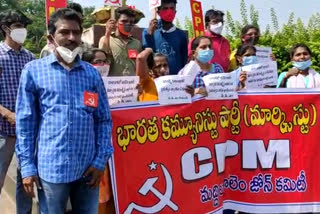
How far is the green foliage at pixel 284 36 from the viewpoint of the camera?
30.9 feet

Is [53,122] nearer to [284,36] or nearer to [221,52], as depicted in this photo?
[221,52]

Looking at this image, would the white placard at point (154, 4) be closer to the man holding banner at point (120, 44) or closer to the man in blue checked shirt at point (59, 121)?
the man holding banner at point (120, 44)

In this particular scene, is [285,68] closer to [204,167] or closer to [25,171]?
[204,167]

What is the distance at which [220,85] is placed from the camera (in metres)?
4.19

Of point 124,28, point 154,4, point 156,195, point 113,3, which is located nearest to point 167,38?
point 154,4

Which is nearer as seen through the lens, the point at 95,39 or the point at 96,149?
the point at 96,149

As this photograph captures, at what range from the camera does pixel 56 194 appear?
290 centimetres

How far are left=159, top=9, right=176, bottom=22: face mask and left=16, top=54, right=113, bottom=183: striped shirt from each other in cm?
261

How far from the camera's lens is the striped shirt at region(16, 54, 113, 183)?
9.36 feet

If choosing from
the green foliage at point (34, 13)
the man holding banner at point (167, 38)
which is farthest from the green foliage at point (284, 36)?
the green foliage at point (34, 13)

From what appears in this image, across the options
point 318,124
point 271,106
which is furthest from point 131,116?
point 318,124

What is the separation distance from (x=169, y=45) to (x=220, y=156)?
5.59 ft

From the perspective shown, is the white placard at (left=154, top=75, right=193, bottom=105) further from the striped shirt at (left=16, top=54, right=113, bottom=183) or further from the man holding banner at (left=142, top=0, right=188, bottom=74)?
the man holding banner at (left=142, top=0, right=188, bottom=74)

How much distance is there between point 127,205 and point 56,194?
86cm
